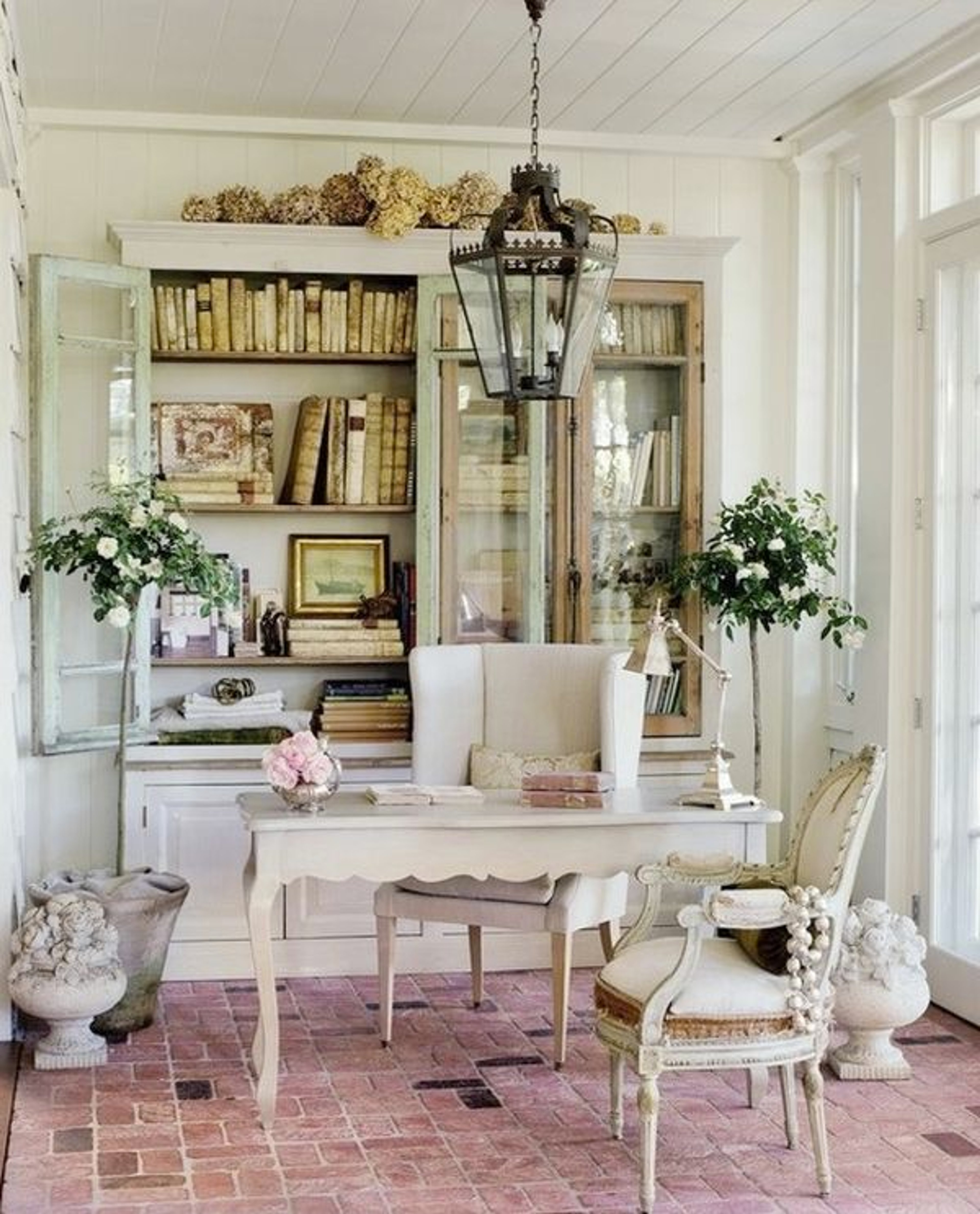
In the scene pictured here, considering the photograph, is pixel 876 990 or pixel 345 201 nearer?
pixel 876 990

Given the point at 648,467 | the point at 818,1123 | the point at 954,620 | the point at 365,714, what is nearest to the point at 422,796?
the point at 818,1123

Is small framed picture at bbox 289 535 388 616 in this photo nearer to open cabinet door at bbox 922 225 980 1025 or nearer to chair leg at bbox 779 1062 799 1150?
open cabinet door at bbox 922 225 980 1025

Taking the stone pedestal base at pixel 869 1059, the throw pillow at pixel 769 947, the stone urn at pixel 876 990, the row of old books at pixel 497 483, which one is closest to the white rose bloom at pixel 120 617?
the row of old books at pixel 497 483

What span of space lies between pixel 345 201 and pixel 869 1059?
11.1ft

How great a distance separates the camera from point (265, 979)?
459cm

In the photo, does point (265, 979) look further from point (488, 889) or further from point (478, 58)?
point (478, 58)

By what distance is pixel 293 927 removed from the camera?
6227mm

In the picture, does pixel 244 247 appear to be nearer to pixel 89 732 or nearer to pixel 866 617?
pixel 89 732

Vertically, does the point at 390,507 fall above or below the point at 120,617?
above

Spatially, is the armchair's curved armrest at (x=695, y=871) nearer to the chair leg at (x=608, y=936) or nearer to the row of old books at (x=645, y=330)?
the chair leg at (x=608, y=936)

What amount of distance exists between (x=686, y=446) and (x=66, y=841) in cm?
264

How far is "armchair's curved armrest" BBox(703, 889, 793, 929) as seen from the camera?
13.2ft

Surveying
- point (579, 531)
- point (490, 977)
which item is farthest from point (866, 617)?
point (490, 977)

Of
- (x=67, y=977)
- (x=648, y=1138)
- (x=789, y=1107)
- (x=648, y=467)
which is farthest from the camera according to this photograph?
(x=648, y=467)
